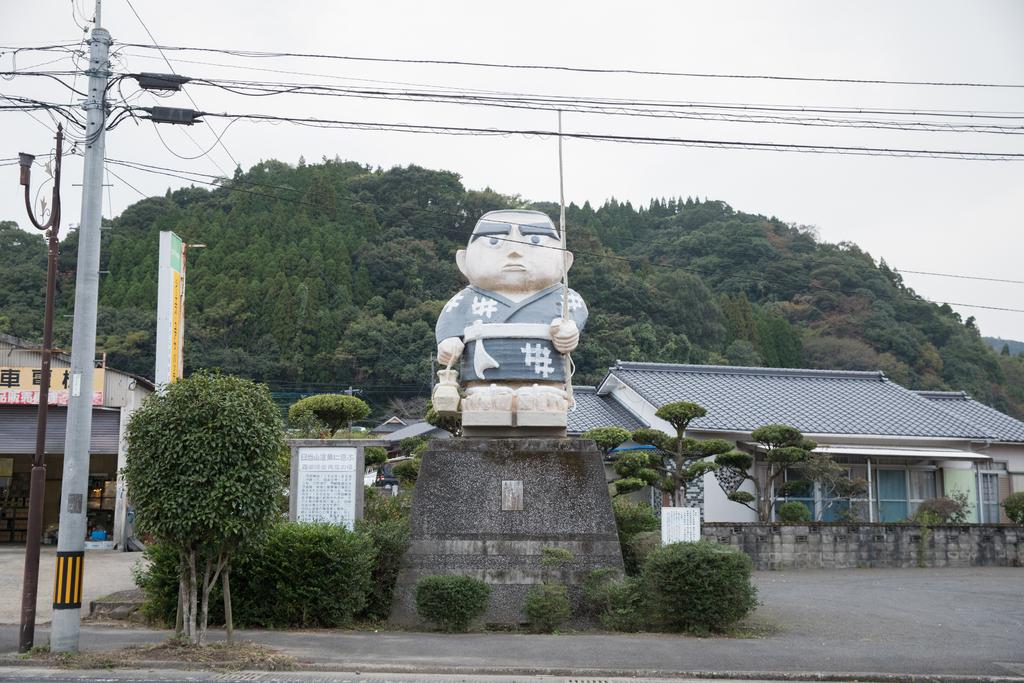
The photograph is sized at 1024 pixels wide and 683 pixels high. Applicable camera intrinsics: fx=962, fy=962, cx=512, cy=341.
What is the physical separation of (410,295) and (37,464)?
146 feet

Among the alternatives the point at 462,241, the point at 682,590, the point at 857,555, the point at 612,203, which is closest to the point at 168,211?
the point at 462,241

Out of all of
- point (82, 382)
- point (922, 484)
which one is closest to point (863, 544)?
point (922, 484)

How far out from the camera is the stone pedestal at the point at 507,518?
12727 millimetres

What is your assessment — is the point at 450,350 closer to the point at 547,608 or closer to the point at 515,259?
the point at 515,259

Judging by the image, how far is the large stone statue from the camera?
13578mm

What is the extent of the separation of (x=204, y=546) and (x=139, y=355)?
44.2 m

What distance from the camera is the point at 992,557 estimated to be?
68.6 feet

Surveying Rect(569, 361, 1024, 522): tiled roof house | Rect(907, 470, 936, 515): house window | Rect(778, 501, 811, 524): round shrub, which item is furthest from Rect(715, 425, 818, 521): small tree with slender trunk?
Rect(907, 470, 936, 515): house window

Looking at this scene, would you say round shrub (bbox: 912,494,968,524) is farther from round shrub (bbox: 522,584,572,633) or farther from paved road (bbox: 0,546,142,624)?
paved road (bbox: 0,546,142,624)

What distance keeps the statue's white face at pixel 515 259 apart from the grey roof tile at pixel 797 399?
12.2m

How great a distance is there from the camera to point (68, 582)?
33.3 feet

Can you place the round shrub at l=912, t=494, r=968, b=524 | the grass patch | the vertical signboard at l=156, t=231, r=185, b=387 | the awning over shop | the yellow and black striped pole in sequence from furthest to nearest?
the awning over shop < the round shrub at l=912, t=494, r=968, b=524 < the vertical signboard at l=156, t=231, r=185, b=387 < the yellow and black striped pole < the grass patch

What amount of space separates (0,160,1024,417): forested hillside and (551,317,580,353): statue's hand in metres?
33.5

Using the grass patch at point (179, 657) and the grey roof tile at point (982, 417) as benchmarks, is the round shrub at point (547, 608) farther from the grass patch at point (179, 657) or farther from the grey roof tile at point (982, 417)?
the grey roof tile at point (982, 417)
